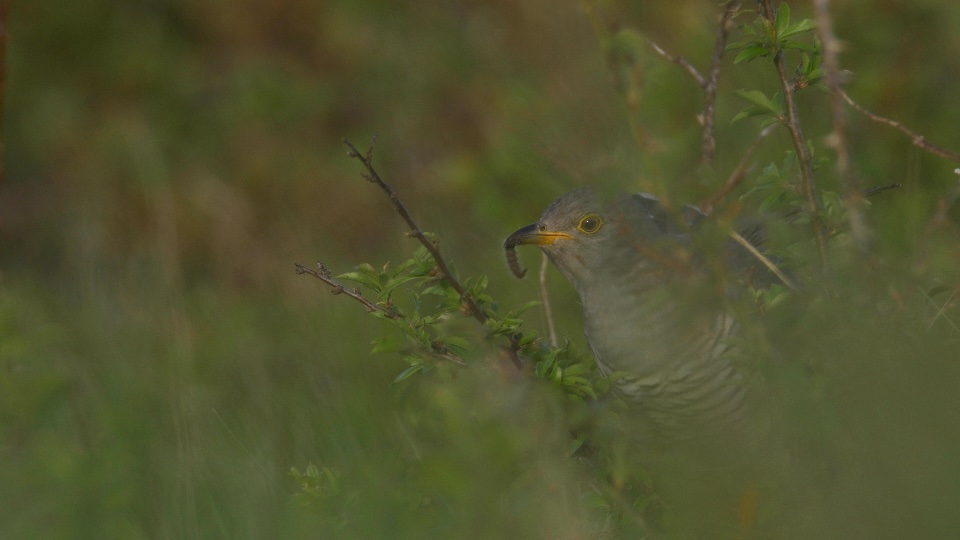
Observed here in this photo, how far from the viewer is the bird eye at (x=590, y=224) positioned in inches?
125

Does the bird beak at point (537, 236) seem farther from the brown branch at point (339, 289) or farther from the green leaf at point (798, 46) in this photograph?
the green leaf at point (798, 46)

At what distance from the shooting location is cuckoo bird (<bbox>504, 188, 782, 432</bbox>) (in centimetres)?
240

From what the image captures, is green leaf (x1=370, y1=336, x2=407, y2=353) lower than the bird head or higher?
lower

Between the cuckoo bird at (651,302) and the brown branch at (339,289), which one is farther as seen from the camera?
the cuckoo bird at (651,302)

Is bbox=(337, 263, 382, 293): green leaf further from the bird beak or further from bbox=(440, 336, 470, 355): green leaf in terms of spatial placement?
the bird beak

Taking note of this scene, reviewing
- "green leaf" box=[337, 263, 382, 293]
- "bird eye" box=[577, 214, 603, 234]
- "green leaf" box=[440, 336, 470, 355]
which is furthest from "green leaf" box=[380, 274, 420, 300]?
"bird eye" box=[577, 214, 603, 234]

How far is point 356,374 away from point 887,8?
2.88 meters

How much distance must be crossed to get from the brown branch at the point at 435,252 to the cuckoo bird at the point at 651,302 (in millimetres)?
297

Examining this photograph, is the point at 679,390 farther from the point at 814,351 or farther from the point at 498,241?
the point at 498,241

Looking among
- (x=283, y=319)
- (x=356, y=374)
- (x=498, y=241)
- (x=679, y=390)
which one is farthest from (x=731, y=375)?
(x=283, y=319)

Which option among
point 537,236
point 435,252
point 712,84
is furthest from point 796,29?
point 537,236

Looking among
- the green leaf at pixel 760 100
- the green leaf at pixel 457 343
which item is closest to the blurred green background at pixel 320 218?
the green leaf at pixel 457 343

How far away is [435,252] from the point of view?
2.22 metres

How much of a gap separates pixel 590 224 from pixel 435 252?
3.39 feet
